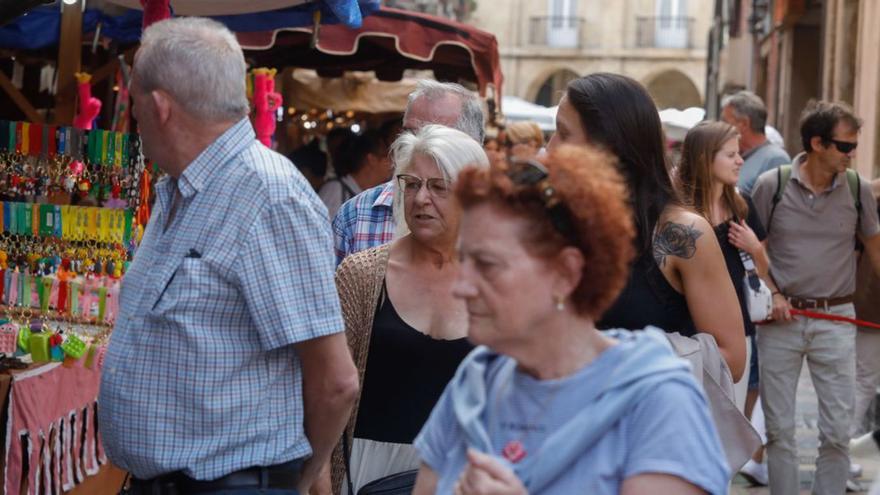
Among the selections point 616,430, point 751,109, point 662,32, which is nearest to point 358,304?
point 616,430

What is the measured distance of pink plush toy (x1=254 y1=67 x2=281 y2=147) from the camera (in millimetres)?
8359

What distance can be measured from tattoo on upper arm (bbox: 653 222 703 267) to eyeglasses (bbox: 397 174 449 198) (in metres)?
0.72

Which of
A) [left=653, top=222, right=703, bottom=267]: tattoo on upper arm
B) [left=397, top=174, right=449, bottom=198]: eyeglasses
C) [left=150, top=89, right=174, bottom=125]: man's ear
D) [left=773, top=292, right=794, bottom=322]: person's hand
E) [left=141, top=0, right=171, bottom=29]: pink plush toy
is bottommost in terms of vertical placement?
[left=773, top=292, right=794, bottom=322]: person's hand

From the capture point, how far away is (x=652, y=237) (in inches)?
165

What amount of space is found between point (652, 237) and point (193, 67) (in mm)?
1466

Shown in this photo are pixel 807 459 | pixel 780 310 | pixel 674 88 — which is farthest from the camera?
pixel 674 88

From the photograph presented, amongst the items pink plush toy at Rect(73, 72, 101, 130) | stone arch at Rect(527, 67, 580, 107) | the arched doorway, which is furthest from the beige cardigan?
the arched doorway

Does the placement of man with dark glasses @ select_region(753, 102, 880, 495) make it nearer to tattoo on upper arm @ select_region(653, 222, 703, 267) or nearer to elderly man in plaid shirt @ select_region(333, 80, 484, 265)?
elderly man in plaid shirt @ select_region(333, 80, 484, 265)

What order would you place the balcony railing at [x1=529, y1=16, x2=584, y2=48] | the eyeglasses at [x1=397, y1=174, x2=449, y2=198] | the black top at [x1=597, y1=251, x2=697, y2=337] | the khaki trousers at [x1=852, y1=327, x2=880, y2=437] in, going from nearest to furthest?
the black top at [x1=597, y1=251, x2=697, y2=337] < the eyeglasses at [x1=397, y1=174, x2=449, y2=198] < the khaki trousers at [x1=852, y1=327, x2=880, y2=437] < the balcony railing at [x1=529, y1=16, x2=584, y2=48]

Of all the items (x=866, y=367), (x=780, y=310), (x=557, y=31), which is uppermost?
(x=557, y=31)

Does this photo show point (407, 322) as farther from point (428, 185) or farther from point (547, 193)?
point (547, 193)

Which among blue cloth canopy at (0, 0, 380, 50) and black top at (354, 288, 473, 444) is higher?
blue cloth canopy at (0, 0, 380, 50)

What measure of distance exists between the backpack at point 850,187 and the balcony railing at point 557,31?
54.1 metres

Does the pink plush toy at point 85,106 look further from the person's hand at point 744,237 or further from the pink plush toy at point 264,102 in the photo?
the person's hand at point 744,237
